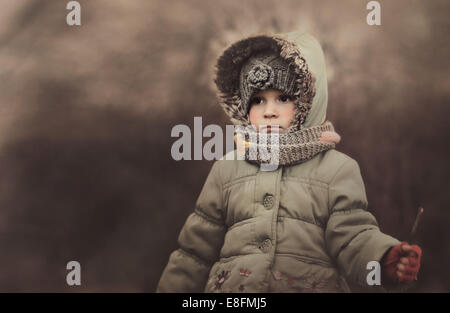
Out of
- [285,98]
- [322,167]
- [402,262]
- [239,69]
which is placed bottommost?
[402,262]

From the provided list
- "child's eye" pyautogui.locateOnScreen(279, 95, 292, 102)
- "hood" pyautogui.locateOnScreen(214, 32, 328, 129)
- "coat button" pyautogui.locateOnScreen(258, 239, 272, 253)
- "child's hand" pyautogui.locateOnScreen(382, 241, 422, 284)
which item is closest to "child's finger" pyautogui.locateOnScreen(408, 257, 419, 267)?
"child's hand" pyautogui.locateOnScreen(382, 241, 422, 284)

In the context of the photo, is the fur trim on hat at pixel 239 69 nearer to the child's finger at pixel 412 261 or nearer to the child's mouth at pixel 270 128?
the child's mouth at pixel 270 128

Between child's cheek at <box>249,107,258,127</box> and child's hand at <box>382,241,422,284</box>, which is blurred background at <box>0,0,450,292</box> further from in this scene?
child's hand at <box>382,241,422,284</box>

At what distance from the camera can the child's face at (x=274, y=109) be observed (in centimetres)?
195

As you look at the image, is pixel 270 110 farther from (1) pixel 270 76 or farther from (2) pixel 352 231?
(2) pixel 352 231

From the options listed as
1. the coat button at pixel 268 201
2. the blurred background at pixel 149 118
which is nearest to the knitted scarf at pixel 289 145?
the coat button at pixel 268 201

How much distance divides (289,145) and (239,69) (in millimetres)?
359

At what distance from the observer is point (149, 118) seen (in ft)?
7.04

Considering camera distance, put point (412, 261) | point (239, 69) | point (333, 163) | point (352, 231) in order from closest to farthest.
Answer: point (412, 261) < point (352, 231) < point (333, 163) < point (239, 69)

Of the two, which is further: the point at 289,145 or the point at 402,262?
the point at 289,145

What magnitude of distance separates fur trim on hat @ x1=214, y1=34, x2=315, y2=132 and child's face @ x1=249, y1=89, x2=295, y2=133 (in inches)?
1.1

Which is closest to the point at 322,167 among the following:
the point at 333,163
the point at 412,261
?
the point at 333,163
